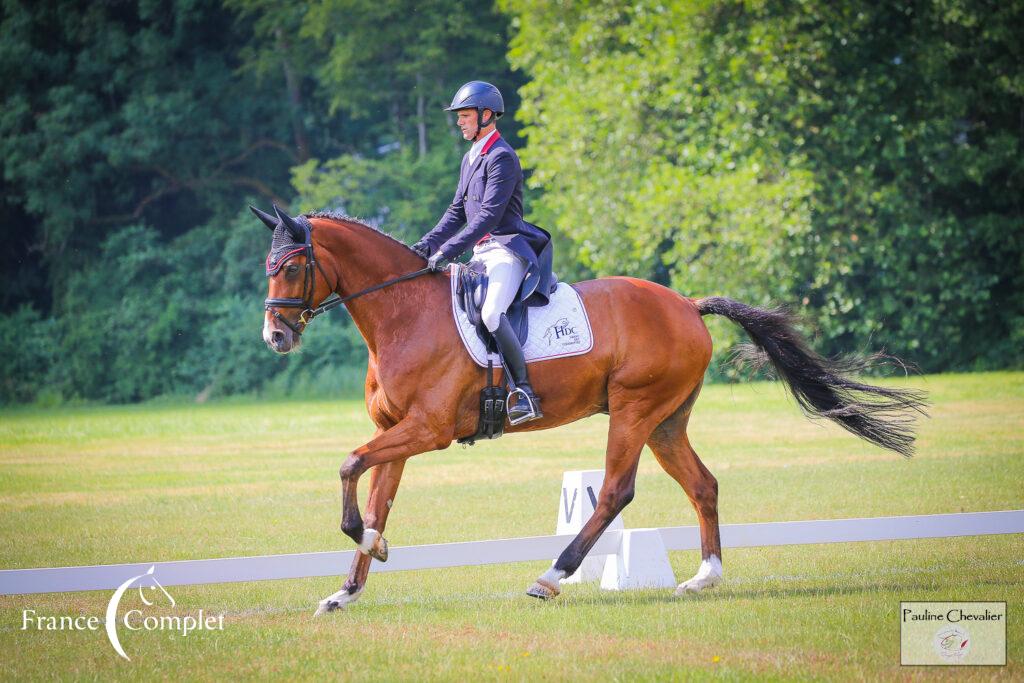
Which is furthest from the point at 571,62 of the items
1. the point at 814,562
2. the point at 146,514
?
the point at 814,562

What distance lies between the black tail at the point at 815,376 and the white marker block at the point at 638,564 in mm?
1577

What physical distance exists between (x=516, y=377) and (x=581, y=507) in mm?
1280

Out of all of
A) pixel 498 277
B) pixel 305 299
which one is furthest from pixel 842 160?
pixel 305 299

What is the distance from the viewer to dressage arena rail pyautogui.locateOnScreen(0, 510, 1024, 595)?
6.69 meters

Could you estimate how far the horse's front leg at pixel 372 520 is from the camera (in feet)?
23.8

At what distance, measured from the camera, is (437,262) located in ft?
24.7

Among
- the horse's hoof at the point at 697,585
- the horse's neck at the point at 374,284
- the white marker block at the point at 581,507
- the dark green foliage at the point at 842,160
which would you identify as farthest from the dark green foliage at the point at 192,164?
the horse's hoof at the point at 697,585

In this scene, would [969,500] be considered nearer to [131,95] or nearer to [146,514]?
[146,514]

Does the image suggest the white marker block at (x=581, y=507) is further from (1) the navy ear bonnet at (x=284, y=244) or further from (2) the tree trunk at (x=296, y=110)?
(2) the tree trunk at (x=296, y=110)

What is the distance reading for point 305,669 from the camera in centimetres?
582

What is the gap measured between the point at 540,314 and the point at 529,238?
53cm

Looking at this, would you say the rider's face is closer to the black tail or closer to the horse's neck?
the horse's neck

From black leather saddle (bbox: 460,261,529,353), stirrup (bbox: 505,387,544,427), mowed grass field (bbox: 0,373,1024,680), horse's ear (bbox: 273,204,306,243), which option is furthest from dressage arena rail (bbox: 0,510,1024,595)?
horse's ear (bbox: 273,204,306,243)

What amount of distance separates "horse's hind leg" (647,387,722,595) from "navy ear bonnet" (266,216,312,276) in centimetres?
275
